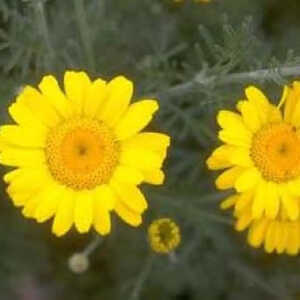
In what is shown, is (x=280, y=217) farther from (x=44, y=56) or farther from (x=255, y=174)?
(x=44, y=56)

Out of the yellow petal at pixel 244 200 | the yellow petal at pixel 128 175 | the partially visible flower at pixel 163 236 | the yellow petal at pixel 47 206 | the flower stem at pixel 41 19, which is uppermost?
the flower stem at pixel 41 19

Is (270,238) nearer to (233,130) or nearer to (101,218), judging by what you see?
(233,130)

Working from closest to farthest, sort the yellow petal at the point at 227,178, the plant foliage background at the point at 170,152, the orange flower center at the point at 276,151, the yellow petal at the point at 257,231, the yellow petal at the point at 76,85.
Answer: the yellow petal at the point at 76,85
the yellow petal at the point at 227,178
the orange flower center at the point at 276,151
the yellow petal at the point at 257,231
the plant foliage background at the point at 170,152

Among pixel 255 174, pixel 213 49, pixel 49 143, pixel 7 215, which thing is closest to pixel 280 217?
pixel 255 174

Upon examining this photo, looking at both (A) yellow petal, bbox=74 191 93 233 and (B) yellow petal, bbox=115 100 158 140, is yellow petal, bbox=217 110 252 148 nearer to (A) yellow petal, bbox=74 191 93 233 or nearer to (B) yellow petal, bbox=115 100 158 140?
(B) yellow petal, bbox=115 100 158 140

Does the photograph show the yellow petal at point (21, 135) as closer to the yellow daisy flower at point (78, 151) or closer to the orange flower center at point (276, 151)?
the yellow daisy flower at point (78, 151)

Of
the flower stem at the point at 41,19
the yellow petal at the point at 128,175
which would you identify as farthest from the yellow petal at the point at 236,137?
the flower stem at the point at 41,19

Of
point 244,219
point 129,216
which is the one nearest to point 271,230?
point 244,219
